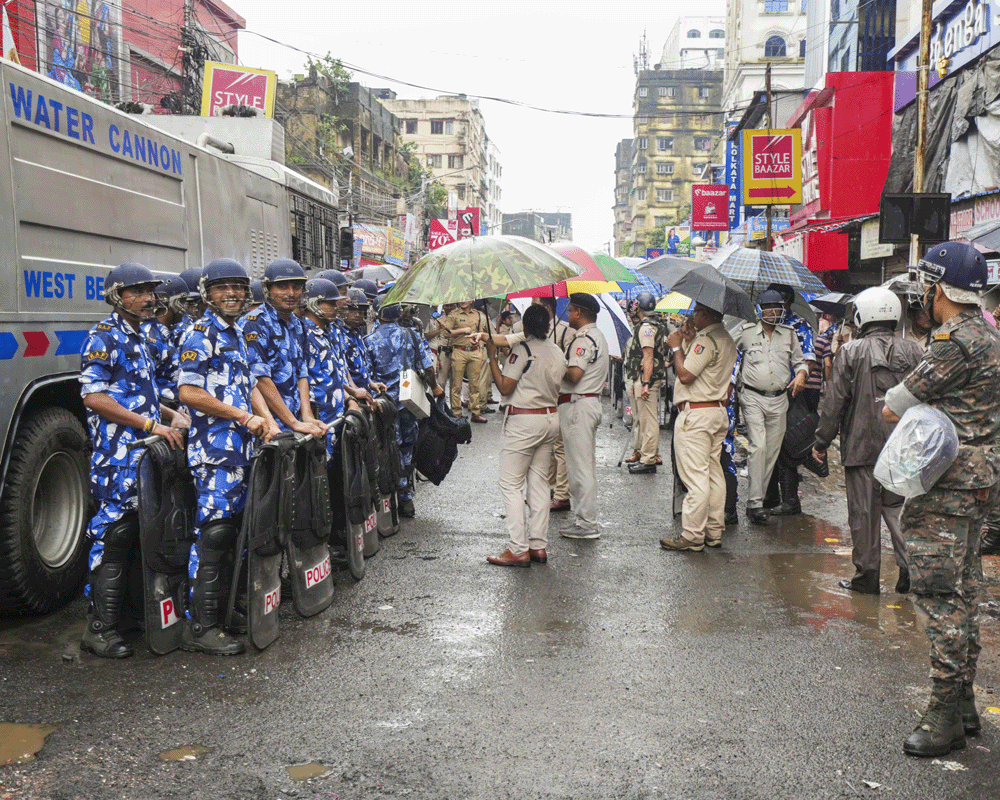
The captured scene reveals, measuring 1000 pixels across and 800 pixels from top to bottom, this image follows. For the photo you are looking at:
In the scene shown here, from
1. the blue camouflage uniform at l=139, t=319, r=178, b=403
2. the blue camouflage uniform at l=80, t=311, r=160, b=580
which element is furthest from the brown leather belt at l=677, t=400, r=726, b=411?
the blue camouflage uniform at l=80, t=311, r=160, b=580

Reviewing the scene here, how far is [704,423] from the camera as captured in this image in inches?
293

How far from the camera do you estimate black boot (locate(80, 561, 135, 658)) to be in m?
4.96

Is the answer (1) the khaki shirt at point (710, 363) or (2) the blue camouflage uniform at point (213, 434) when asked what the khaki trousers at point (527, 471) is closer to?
(1) the khaki shirt at point (710, 363)

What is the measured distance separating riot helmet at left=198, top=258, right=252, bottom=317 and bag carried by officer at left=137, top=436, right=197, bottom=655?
0.80m

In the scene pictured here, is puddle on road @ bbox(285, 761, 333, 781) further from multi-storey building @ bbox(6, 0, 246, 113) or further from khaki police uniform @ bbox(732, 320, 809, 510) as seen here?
multi-storey building @ bbox(6, 0, 246, 113)

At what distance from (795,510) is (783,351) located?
161 centimetres

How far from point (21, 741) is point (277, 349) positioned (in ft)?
8.88

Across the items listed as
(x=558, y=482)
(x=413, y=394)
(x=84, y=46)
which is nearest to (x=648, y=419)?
(x=558, y=482)

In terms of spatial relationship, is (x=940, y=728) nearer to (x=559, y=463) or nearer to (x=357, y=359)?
(x=357, y=359)

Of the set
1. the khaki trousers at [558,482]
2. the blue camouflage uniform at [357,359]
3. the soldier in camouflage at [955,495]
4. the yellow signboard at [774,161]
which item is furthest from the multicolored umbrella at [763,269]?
the yellow signboard at [774,161]

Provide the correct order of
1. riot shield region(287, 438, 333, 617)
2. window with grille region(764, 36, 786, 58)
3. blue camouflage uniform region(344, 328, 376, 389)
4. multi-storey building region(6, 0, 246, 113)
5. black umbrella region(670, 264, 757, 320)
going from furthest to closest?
window with grille region(764, 36, 786, 58) < multi-storey building region(6, 0, 246, 113) < blue camouflage uniform region(344, 328, 376, 389) < black umbrella region(670, 264, 757, 320) < riot shield region(287, 438, 333, 617)

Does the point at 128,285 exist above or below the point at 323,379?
above

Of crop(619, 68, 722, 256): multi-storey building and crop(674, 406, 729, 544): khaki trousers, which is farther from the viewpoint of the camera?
crop(619, 68, 722, 256): multi-storey building

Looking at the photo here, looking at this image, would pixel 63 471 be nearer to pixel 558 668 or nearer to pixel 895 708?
pixel 558 668
